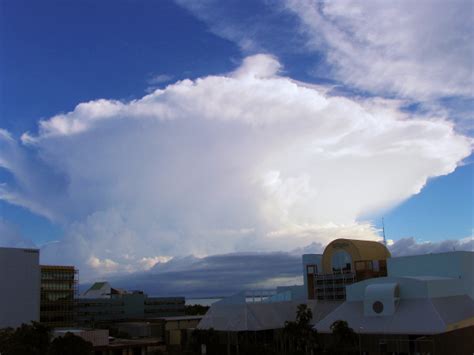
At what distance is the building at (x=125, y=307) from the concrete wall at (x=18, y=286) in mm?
23175

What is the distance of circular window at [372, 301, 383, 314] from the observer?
222 feet

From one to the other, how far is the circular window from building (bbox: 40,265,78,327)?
5986cm

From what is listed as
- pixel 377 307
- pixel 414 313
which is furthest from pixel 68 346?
pixel 414 313

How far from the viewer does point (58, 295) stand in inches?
4055

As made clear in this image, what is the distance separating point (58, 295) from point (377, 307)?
61918 millimetres

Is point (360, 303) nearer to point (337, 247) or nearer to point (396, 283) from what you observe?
point (396, 283)

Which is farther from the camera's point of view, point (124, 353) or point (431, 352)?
point (124, 353)

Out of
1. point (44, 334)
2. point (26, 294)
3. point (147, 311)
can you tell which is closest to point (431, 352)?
point (44, 334)

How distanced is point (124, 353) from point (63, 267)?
4158cm

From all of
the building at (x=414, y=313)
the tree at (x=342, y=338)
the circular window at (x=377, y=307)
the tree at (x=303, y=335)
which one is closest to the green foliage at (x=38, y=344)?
the tree at (x=303, y=335)

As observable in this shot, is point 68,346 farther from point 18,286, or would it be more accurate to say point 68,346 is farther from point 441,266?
Result: point 441,266

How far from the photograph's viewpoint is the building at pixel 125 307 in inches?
4429

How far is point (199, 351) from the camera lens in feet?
262

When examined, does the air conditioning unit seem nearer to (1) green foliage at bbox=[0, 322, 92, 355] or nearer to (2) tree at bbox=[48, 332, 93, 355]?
(2) tree at bbox=[48, 332, 93, 355]
